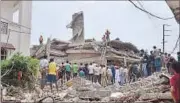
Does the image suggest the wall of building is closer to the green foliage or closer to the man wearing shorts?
the man wearing shorts

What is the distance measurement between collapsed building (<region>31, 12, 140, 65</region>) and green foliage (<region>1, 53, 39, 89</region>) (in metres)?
10.3

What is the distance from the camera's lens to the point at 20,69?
16.1m

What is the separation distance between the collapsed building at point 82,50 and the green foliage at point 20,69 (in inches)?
406

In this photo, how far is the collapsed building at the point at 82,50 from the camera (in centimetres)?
2797

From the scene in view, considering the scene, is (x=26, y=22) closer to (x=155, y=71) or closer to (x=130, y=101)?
(x=155, y=71)

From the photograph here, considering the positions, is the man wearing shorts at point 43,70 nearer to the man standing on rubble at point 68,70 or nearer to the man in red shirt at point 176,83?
the man standing on rubble at point 68,70

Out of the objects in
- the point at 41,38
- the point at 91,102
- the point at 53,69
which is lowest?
the point at 91,102

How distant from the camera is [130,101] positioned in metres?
14.1

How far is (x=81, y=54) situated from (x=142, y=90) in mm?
15035

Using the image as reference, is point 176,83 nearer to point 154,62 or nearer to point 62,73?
point 154,62

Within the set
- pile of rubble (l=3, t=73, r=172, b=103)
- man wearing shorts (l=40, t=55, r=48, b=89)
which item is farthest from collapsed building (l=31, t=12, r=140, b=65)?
pile of rubble (l=3, t=73, r=172, b=103)

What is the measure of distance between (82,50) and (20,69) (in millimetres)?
13290

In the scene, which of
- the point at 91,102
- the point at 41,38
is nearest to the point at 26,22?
the point at 41,38

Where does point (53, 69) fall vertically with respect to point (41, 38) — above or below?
below
